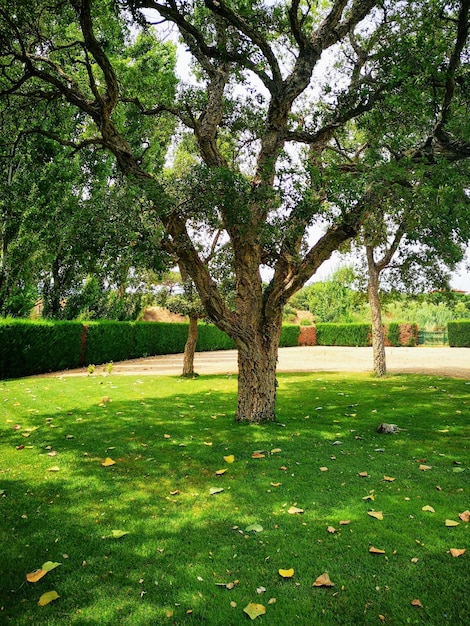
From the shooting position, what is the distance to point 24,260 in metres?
15.5

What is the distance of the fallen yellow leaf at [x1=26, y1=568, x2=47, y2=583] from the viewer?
8.66ft

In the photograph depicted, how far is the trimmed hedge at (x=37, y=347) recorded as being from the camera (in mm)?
13516

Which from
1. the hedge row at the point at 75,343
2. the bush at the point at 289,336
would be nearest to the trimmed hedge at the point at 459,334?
the bush at the point at 289,336

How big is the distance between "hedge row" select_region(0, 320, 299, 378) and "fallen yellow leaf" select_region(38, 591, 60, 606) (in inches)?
490

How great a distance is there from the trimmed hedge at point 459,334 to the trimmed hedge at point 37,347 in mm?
27563

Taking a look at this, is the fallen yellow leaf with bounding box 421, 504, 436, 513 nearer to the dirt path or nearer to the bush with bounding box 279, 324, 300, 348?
the dirt path

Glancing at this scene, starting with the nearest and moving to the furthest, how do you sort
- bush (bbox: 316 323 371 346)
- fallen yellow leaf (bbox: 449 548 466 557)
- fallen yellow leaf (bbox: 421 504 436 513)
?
fallen yellow leaf (bbox: 449 548 466 557) < fallen yellow leaf (bbox: 421 504 436 513) < bush (bbox: 316 323 371 346)

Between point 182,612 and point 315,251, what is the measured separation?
5410 millimetres

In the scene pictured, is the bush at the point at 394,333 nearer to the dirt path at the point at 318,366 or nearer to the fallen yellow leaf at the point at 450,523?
the dirt path at the point at 318,366

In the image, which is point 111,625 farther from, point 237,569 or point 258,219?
point 258,219

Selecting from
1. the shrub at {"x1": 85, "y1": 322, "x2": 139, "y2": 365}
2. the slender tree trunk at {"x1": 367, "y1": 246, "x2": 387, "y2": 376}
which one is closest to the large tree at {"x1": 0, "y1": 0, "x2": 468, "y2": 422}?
the slender tree trunk at {"x1": 367, "y1": 246, "x2": 387, "y2": 376}

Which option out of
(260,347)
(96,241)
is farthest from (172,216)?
(260,347)

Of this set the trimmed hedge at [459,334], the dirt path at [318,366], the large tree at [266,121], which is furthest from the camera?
the trimmed hedge at [459,334]

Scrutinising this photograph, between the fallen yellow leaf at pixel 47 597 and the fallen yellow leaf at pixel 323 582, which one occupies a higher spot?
the fallen yellow leaf at pixel 47 597
